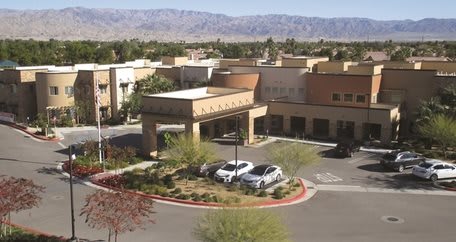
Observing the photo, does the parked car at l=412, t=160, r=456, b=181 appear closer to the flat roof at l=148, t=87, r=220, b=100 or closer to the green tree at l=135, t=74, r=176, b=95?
the flat roof at l=148, t=87, r=220, b=100

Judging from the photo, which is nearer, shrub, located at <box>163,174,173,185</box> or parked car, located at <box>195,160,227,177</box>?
shrub, located at <box>163,174,173,185</box>

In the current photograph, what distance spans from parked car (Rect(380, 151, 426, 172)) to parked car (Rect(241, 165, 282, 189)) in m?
8.99

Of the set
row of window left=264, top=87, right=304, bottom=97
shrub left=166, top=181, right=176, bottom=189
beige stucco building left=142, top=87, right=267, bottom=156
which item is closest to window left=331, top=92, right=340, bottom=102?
row of window left=264, top=87, right=304, bottom=97

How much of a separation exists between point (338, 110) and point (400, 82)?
7500 millimetres

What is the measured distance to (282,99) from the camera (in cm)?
5541

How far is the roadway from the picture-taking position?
81.5ft

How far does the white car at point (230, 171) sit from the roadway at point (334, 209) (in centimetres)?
456

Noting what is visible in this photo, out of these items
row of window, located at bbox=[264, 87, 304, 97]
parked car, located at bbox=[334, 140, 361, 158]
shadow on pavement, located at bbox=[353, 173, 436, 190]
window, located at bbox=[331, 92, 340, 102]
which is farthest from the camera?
row of window, located at bbox=[264, 87, 304, 97]

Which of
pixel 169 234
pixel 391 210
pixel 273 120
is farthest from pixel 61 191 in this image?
pixel 273 120

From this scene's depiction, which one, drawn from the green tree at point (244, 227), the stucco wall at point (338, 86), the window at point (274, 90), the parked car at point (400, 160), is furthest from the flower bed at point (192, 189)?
the window at point (274, 90)

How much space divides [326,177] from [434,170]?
730cm

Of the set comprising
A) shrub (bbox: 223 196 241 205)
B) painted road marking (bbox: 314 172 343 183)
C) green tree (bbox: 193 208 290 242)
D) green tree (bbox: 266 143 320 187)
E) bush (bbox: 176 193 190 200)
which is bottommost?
painted road marking (bbox: 314 172 343 183)

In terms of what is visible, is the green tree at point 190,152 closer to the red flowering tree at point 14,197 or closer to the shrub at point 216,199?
the shrub at point 216,199

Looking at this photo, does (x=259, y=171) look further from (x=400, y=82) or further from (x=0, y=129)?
(x=0, y=129)
